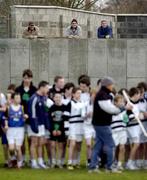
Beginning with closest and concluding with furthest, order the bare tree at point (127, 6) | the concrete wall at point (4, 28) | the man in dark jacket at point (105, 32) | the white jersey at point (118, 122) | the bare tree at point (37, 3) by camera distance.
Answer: the white jersey at point (118, 122) < the man in dark jacket at point (105, 32) < the concrete wall at point (4, 28) < the bare tree at point (37, 3) < the bare tree at point (127, 6)

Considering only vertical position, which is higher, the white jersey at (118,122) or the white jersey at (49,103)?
the white jersey at (49,103)

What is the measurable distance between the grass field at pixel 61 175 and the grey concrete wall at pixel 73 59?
44.2ft

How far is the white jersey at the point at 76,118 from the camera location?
15641mm

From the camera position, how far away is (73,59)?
2902cm

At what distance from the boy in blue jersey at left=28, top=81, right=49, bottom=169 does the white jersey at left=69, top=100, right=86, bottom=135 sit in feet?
1.72

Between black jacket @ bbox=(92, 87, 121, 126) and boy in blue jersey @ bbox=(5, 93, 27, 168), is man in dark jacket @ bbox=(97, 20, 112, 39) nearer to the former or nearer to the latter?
boy in blue jersey @ bbox=(5, 93, 27, 168)

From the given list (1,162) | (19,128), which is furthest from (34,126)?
(1,162)

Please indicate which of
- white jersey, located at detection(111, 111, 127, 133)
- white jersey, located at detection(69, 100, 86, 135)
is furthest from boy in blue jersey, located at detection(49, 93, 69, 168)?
white jersey, located at detection(111, 111, 127, 133)

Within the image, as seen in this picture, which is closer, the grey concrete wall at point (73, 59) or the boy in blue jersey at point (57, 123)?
the boy in blue jersey at point (57, 123)

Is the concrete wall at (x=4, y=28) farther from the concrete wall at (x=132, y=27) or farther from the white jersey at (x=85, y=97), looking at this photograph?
the white jersey at (x=85, y=97)

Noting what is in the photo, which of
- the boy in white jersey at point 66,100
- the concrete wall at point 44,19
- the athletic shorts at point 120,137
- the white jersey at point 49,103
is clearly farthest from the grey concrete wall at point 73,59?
the athletic shorts at point 120,137

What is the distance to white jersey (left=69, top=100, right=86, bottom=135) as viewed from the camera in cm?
1564

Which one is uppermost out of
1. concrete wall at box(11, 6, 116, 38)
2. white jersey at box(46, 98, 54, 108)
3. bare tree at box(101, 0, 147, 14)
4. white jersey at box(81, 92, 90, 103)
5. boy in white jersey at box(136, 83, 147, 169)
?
bare tree at box(101, 0, 147, 14)

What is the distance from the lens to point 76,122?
15.7 metres
